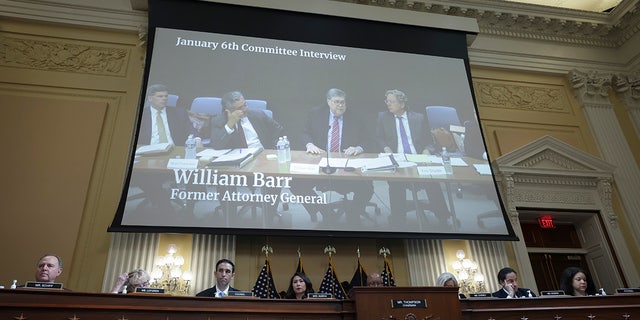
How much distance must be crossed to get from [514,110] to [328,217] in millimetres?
3709

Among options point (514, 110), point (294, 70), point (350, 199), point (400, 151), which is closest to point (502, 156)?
point (514, 110)

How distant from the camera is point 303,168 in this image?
207 inches

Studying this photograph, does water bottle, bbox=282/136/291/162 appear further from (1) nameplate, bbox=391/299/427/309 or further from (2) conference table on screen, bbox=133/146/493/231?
(1) nameplate, bbox=391/299/427/309

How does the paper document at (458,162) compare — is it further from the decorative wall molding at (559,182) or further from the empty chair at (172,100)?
the empty chair at (172,100)

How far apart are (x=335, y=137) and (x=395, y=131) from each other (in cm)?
78

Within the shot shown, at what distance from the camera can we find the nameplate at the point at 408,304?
3084mm

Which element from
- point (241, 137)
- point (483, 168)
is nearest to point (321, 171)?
point (241, 137)

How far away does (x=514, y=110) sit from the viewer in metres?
7.07

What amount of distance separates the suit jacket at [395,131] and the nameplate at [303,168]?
2.87ft

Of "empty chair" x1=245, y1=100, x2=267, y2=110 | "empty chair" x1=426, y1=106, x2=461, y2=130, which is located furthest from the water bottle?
"empty chair" x1=426, y1=106, x2=461, y2=130

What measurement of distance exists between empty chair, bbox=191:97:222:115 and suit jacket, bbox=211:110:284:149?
0.10m

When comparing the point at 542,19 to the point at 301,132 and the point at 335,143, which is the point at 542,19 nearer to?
the point at 335,143

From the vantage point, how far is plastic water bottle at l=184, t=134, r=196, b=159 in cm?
505

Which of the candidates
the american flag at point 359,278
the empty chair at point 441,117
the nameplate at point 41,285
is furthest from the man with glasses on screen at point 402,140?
the nameplate at point 41,285
